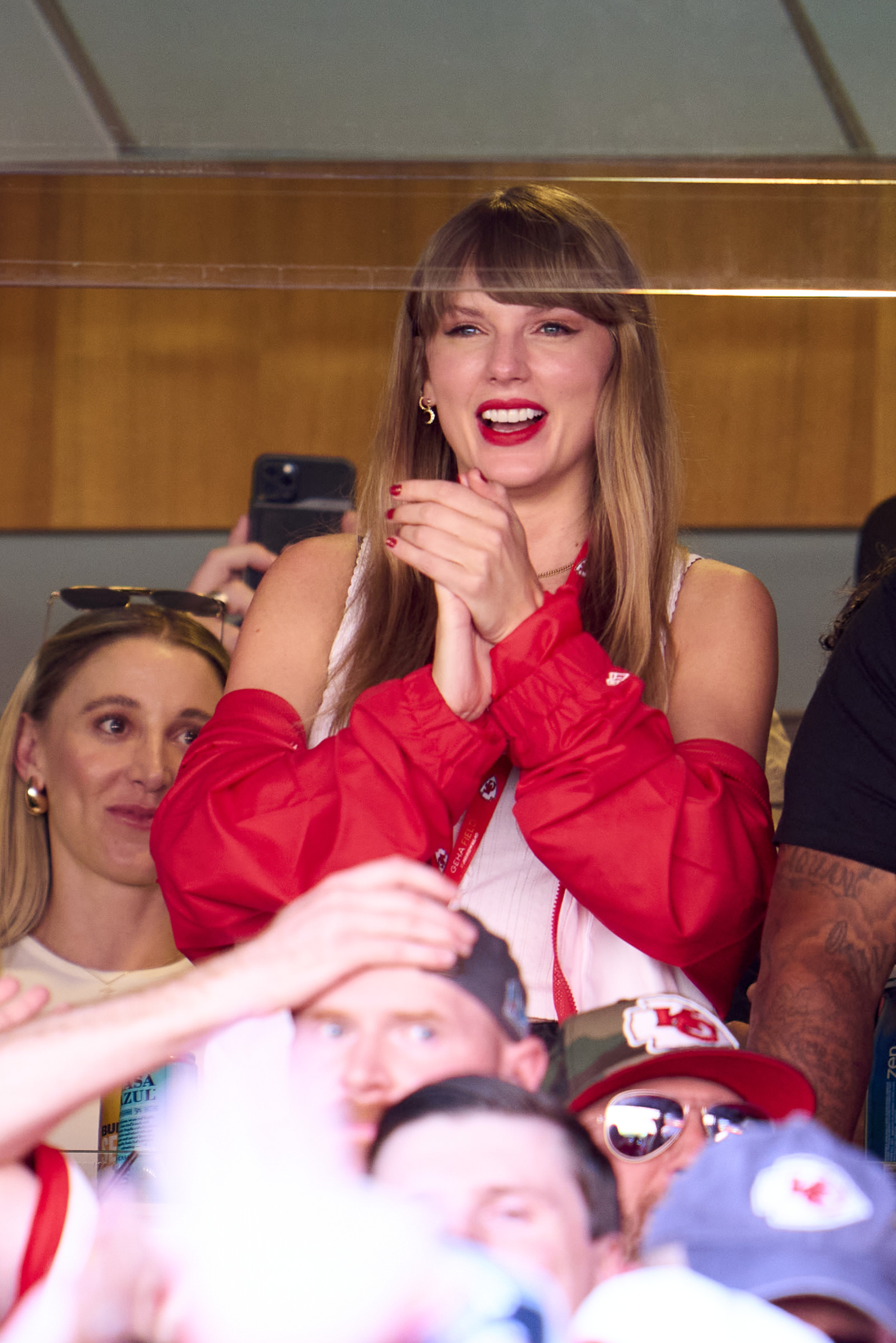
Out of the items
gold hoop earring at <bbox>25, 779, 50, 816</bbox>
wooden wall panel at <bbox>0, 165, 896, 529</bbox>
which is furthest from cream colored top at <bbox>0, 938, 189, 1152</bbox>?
wooden wall panel at <bbox>0, 165, 896, 529</bbox>

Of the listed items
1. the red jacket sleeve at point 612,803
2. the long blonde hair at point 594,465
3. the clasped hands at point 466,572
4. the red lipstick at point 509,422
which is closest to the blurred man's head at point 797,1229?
the red jacket sleeve at point 612,803

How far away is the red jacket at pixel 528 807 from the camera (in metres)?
1.03

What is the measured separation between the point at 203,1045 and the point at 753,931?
566mm

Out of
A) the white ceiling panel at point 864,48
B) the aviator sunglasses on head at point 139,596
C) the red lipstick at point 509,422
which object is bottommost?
the aviator sunglasses on head at point 139,596

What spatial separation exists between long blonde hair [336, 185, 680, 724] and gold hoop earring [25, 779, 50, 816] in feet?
1.79

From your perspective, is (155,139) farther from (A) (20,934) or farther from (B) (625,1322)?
(A) (20,934)

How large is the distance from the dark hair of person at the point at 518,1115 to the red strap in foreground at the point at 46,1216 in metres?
0.13

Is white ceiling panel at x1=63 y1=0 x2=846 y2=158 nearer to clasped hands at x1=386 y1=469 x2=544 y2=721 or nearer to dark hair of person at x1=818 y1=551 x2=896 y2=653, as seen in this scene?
clasped hands at x1=386 y1=469 x2=544 y2=721

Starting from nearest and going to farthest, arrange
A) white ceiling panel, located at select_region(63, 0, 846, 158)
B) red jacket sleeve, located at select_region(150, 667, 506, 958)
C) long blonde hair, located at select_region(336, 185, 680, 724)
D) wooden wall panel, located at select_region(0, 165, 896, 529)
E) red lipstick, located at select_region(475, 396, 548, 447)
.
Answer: white ceiling panel, located at select_region(63, 0, 846, 158) → red jacket sleeve, located at select_region(150, 667, 506, 958) → long blonde hair, located at select_region(336, 185, 680, 724) → red lipstick, located at select_region(475, 396, 548, 447) → wooden wall panel, located at select_region(0, 165, 896, 529)

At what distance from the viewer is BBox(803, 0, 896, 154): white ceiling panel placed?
94cm

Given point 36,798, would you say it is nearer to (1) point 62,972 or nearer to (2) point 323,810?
(1) point 62,972

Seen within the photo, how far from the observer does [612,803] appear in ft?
3.41

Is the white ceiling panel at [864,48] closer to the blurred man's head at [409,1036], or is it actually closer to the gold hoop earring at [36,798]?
the blurred man's head at [409,1036]

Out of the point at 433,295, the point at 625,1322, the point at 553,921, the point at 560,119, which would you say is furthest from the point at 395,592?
the point at 625,1322
